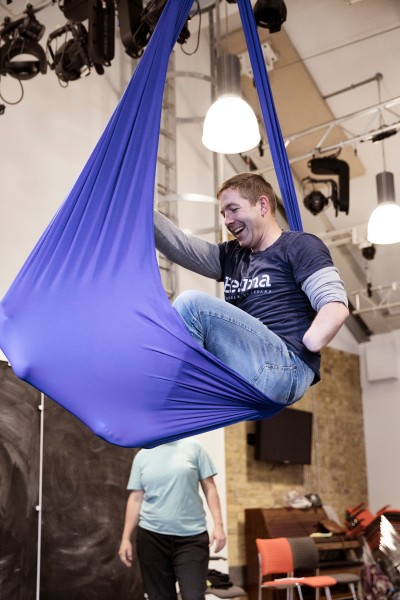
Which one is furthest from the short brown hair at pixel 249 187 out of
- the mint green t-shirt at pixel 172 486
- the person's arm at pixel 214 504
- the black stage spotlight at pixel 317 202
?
the black stage spotlight at pixel 317 202

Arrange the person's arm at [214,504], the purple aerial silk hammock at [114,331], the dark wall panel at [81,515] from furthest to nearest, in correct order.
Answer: the dark wall panel at [81,515]
the person's arm at [214,504]
the purple aerial silk hammock at [114,331]

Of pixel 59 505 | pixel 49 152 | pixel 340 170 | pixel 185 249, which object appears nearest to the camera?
pixel 185 249

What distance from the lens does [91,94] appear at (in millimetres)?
7117

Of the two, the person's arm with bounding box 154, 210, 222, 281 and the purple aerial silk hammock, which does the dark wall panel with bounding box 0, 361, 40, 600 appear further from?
the purple aerial silk hammock

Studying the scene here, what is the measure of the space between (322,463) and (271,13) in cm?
675

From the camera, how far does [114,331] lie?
85.1 inches

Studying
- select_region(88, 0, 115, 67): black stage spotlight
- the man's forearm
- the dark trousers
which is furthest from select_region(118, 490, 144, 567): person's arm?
select_region(88, 0, 115, 67): black stage spotlight

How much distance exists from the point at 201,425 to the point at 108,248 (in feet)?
1.87

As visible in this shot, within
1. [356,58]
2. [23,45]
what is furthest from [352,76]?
[23,45]

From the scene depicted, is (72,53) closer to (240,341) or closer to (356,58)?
(356,58)

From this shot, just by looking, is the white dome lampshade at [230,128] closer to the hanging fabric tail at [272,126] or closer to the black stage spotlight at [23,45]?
the black stage spotlight at [23,45]

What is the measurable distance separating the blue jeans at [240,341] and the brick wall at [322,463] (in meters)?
6.27

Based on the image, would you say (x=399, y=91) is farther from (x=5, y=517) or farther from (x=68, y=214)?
(x=68, y=214)

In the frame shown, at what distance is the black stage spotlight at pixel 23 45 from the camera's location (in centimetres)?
528
